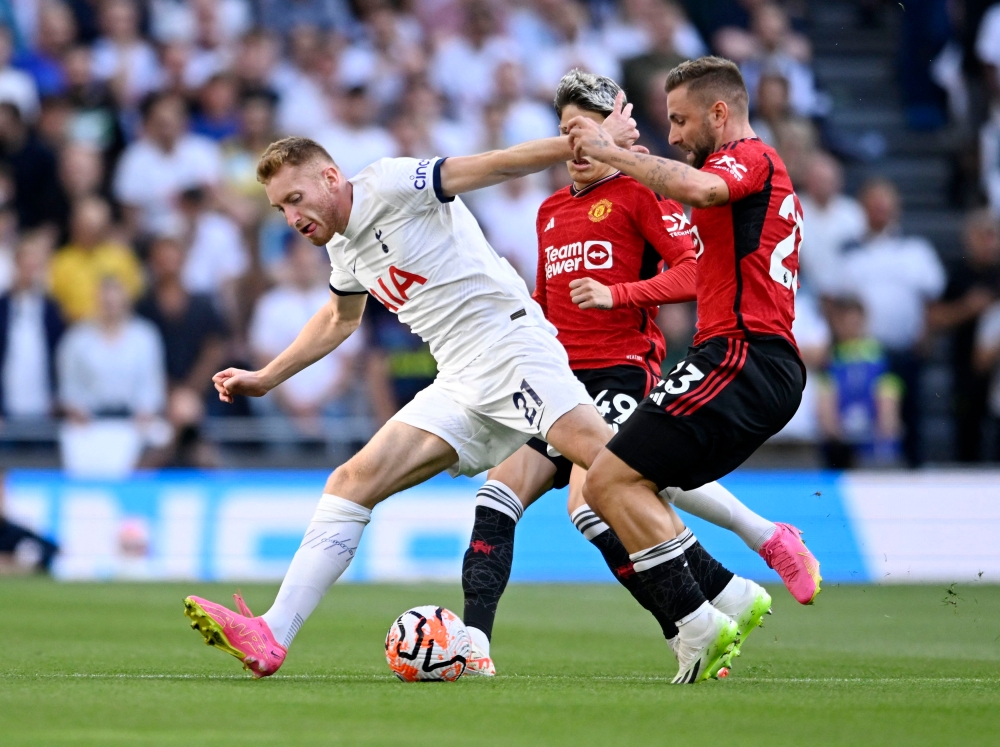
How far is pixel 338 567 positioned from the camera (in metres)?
6.20

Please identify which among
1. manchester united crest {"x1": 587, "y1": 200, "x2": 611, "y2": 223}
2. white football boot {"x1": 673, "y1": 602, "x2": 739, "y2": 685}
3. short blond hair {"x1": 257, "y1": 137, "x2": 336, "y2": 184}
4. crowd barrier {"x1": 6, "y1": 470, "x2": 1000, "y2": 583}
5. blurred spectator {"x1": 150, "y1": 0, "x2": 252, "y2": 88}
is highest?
blurred spectator {"x1": 150, "y1": 0, "x2": 252, "y2": 88}

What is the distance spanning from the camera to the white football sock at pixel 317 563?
6.04 metres

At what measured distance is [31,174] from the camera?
14.5m

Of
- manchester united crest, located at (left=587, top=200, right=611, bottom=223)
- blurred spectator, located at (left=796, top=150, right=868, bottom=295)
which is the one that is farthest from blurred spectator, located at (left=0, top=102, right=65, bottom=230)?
manchester united crest, located at (left=587, top=200, right=611, bottom=223)

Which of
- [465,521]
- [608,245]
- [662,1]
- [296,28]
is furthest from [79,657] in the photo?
[662,1]

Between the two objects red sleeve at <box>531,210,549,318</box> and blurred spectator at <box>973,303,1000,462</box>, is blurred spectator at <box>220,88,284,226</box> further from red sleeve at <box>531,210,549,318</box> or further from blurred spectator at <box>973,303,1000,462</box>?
red sleeve at <box>531,210,549,318</box>

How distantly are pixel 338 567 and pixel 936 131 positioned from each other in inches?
553

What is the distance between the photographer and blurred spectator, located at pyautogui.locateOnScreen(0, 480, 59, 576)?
13.1 m

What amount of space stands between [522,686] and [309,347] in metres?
1.88

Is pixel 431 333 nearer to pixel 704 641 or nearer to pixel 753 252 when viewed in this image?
pixel 753 252

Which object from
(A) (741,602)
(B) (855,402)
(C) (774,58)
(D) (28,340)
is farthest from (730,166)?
(C) (774,58)

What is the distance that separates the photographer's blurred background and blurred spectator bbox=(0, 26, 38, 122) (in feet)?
0.10

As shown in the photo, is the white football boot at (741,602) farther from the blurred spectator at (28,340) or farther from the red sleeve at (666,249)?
the blurred spectator at (28,340)

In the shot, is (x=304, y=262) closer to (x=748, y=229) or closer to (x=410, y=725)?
(x=748, y=229)
